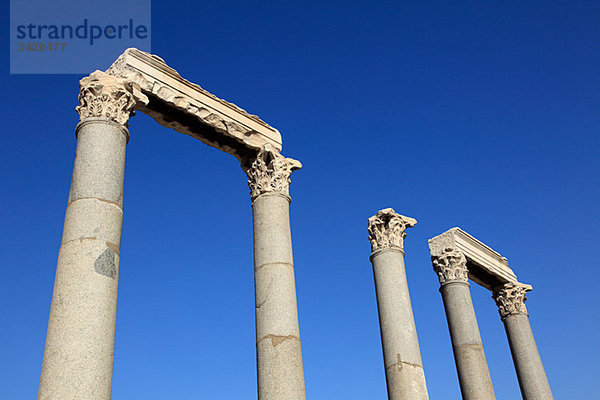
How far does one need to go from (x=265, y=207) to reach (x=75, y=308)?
7.74m

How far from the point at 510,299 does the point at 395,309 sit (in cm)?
1140

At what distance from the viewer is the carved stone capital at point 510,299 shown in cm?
2919

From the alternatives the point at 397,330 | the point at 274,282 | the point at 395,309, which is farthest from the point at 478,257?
the point at 274,282

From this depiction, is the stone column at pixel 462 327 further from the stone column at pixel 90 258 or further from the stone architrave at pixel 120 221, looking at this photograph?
the stone column at pixel 90 258

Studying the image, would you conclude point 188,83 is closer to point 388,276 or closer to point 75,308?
point 75,308

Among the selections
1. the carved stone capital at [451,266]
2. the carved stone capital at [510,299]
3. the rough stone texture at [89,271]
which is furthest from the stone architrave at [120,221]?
the carved stone capital at [510,299]

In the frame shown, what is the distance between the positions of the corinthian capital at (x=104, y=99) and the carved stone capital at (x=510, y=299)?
2246 centimetres

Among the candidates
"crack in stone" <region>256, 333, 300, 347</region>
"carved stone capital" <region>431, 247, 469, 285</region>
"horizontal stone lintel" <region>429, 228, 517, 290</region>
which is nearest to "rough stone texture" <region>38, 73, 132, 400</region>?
"crack in stone" <region>256, 333, 300, 347</region>

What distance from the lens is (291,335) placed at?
15.5 meters

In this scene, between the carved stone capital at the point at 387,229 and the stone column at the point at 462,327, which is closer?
the carved stone capital at the point at 387,229

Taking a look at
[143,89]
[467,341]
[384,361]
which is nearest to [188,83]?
[143,89]

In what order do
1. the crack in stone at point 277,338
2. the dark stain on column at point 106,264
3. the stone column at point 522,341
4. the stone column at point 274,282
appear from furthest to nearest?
1. the stone column at point 522,341
2. the crack in stone at point 277,338
3. the stone column at point 274,282
4. the dark stain on column at point 106,264

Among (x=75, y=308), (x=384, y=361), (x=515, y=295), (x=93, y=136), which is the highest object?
(x=515, y=295)

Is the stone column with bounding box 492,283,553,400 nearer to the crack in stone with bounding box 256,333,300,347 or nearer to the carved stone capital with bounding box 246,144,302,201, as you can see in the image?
the carved stone capital with bounding box 246,144,302,201
